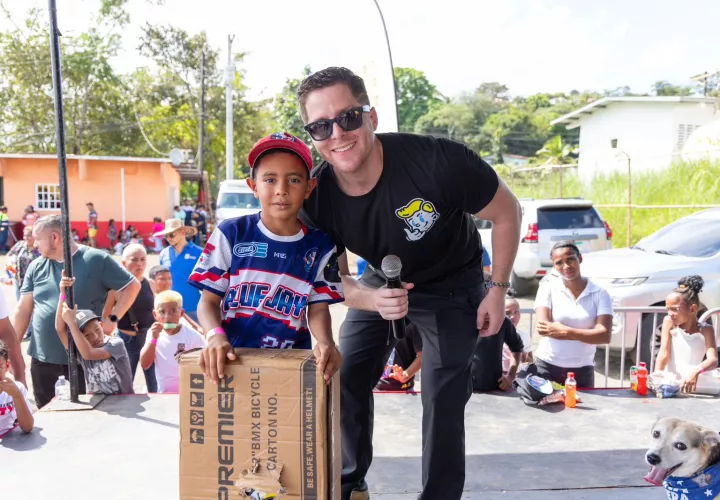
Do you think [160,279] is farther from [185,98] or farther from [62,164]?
[185,98]

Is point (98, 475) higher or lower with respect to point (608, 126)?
lower

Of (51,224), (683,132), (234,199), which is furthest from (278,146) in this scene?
(683,132)

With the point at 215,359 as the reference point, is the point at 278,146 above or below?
above

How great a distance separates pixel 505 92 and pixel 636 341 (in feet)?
305

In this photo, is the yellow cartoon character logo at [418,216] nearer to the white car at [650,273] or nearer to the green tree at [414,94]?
the white car at [650,273]

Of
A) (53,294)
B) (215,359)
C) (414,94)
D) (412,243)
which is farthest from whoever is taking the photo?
(414,94)

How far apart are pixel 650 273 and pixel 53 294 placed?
232 inches

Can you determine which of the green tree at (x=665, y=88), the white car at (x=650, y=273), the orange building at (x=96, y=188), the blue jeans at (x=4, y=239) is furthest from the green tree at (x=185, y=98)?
the green tree at (x=665, y=88)

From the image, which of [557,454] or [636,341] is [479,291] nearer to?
[557,454]

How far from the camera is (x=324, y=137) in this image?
2672mm

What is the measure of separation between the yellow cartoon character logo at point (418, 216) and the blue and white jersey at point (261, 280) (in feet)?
1.33

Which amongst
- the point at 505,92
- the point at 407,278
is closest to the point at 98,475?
the point at 407,278

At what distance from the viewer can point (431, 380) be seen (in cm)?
288

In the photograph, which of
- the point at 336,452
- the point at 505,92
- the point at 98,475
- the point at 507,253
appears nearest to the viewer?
the point at 336,452
